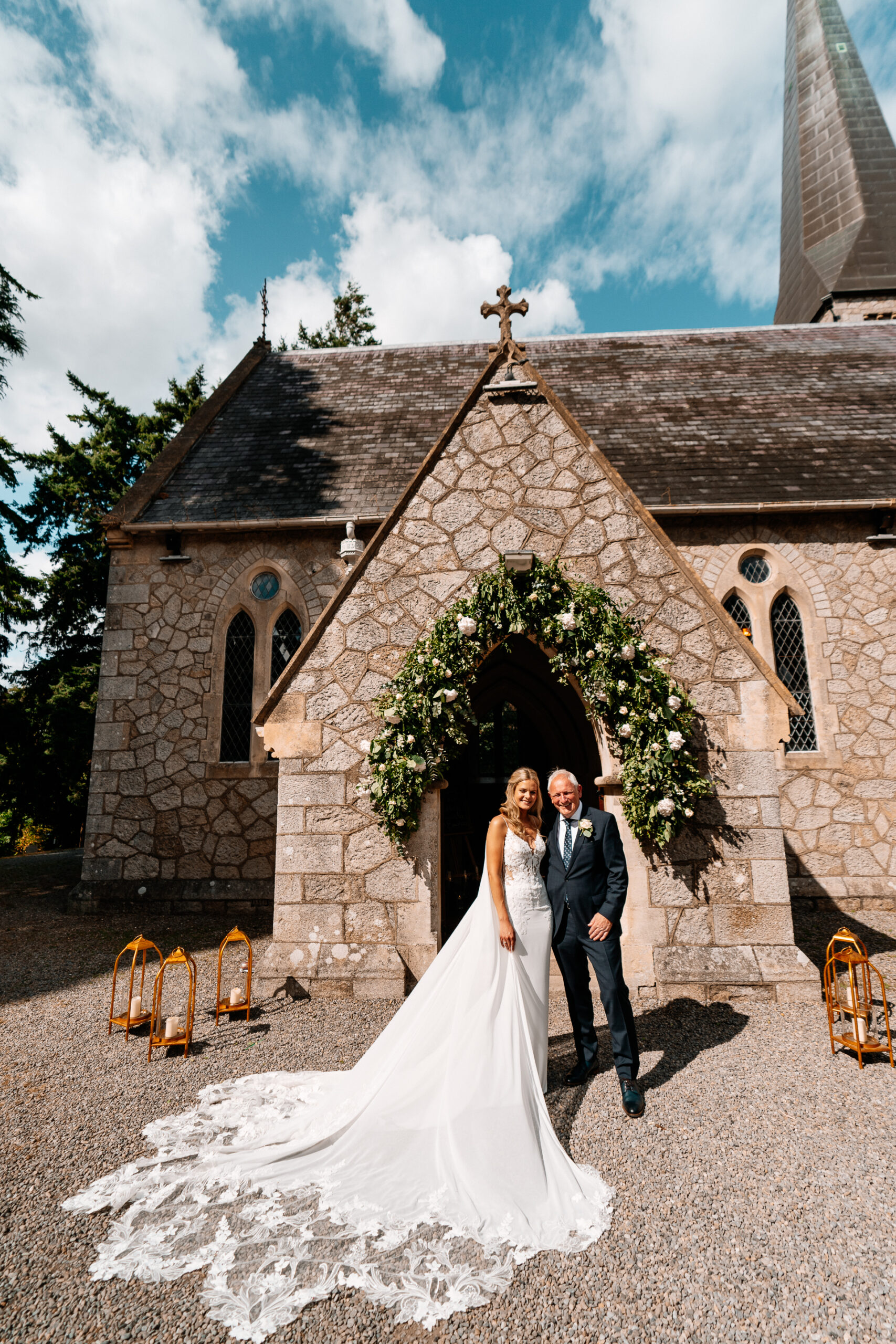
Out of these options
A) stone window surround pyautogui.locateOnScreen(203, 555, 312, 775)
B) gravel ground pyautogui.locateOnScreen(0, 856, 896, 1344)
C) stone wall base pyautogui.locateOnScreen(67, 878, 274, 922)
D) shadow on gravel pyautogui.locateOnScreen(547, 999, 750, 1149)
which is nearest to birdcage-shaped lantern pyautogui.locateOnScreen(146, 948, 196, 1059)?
gravel ground pyautogui.locateOnScreen(0, 856, 896, 1344)

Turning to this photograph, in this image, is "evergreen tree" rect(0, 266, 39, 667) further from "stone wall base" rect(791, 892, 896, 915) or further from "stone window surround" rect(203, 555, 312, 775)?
"stone wall base" rect(791, 892, 896, 915)

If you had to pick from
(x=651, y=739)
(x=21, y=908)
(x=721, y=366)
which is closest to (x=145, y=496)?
(x=21, y=908)

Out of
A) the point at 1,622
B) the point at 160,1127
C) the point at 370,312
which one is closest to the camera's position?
the point at 160,1127

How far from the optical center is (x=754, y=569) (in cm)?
957

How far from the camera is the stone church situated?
5.35m

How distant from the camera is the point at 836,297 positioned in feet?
54.0

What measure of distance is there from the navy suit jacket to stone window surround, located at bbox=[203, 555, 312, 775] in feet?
21.0

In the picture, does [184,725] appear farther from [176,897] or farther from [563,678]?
[563,678]

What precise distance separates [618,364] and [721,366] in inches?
75.0

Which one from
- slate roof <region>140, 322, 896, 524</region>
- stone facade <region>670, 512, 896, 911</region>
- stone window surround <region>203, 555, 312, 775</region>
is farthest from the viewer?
slate roof <region>140, 322, 896, 524</region>

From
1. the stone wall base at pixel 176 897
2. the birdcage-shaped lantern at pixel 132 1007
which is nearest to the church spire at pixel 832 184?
the stone wall base at pixel 176 897

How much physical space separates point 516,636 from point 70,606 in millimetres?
14560

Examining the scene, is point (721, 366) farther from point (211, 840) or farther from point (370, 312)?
A: point (370, 312)

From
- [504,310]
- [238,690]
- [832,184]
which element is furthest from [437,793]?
[832,184]
